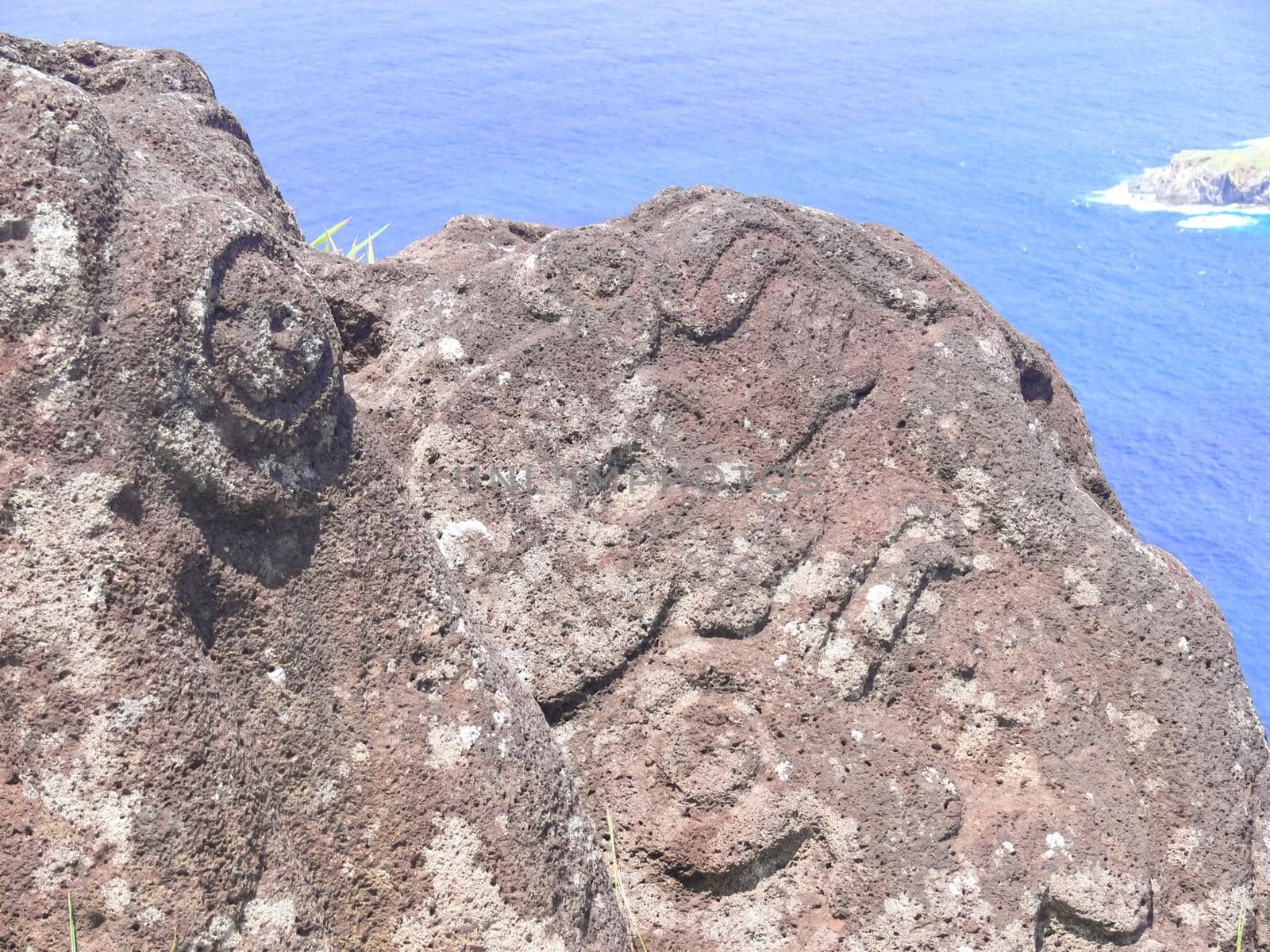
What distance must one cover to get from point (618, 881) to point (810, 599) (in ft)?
2.54

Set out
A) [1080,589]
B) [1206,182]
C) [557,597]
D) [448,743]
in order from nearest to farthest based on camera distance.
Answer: [448,743] < [557,597] < [1080,589] < [1206,182]

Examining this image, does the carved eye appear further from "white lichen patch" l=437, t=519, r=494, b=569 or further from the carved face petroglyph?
"white lichen patch" l=437, t=519, r=494, b=569

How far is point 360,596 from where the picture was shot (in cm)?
213

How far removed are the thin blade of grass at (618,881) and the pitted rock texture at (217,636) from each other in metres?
0.19

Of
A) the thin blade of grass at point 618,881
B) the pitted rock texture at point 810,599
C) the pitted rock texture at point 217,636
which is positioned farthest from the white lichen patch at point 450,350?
the thin blade of grass at point 618,881

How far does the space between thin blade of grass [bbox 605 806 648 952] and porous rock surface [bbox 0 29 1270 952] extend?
0.07 feet

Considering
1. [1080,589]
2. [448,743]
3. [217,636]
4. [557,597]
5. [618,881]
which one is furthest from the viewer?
[1080,589]

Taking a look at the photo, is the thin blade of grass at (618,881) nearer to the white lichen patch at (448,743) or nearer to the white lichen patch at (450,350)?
the white lichen patch at (448,743)

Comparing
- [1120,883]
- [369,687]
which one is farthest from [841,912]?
[369,687]

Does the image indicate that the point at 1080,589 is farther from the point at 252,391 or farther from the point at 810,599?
the point at 252,391

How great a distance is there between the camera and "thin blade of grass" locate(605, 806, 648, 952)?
2352mm

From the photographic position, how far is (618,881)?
2396mm

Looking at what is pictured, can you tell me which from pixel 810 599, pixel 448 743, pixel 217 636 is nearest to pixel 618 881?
pixel 448 743

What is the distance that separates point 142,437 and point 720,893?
4.98ft
